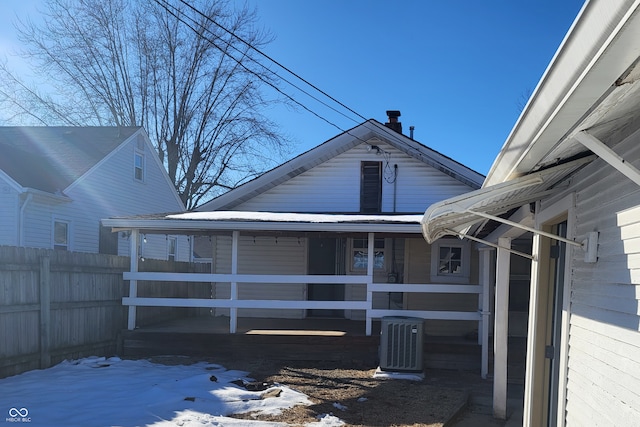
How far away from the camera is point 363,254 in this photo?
11812 mm

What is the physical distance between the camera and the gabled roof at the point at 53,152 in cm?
1385

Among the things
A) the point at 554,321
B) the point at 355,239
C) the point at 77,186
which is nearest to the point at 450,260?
the point at 355,239

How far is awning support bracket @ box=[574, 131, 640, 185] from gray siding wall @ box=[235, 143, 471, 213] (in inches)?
385

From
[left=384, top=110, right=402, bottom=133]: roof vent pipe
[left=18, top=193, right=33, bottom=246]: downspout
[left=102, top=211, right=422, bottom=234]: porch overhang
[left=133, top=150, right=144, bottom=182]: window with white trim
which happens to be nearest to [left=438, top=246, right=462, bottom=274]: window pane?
[left=102, top=211, right=422, bottom=234]: porch overhang

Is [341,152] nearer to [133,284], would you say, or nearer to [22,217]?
[133,284]

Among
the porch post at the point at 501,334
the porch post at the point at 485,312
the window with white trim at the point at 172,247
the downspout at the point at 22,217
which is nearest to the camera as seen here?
the porch post at the point at 501,334

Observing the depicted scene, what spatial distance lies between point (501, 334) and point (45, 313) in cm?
659

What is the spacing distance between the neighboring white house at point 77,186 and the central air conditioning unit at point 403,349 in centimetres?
1003

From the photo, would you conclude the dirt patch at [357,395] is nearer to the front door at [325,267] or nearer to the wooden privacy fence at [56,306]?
the wooden privacy fence at [56,306]

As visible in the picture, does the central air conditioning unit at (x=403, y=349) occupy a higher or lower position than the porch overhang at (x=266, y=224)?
lower

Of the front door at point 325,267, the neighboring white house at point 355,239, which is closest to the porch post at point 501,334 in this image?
the neighboring white house at point 355,239

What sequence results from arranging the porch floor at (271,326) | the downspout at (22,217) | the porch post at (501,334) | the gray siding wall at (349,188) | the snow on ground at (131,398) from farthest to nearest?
the downspout at (22,217) → the gray siding wall at (349,188) → the porch floor at (271,326) → the porch post at (501,334) → the snow on ground at (131,398)

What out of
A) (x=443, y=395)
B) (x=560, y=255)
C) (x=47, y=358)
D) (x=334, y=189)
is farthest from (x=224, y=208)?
(x=560, y=255)

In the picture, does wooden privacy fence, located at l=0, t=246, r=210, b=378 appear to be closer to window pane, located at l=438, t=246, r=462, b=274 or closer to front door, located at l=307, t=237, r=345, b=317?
front door, located at l=307, t=237, r=345, b=317
